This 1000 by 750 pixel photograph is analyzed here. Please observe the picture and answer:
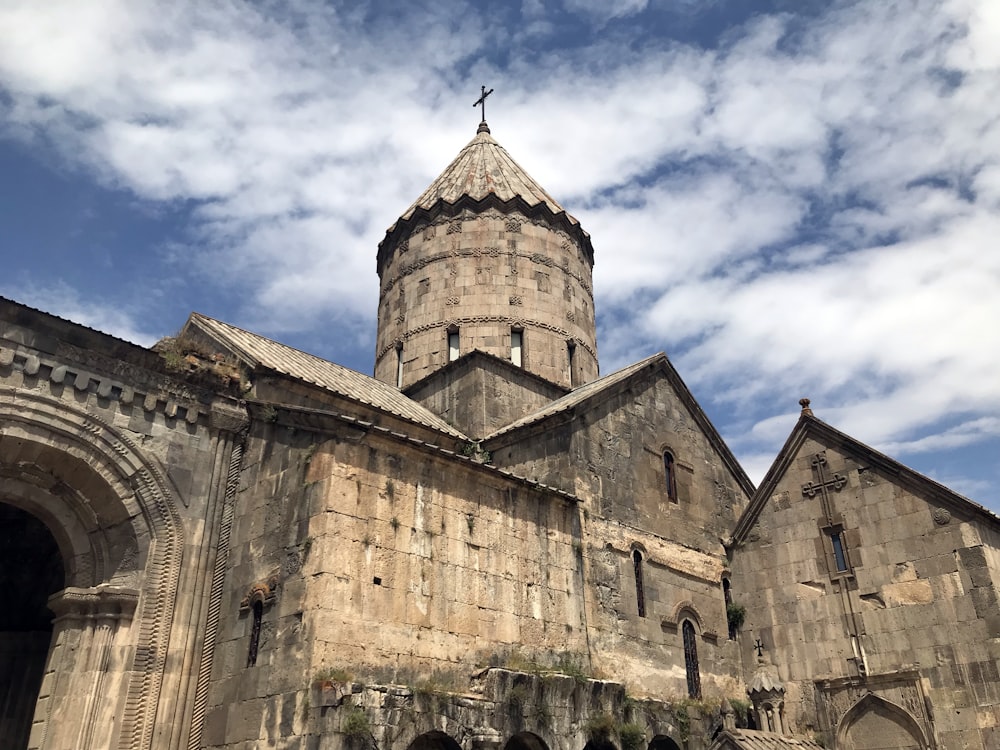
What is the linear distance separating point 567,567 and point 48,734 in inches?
240

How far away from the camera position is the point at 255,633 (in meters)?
8.46

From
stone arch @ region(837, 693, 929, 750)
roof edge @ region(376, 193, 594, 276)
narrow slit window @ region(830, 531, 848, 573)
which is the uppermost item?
roof edge @ region(376, 193, 594, 276)

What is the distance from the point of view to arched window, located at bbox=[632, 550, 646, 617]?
11352mm

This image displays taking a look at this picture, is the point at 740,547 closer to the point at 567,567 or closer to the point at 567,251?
the point at 567,567

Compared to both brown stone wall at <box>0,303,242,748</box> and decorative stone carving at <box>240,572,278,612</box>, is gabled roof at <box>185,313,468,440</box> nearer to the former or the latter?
brown stone wall at <box>0,303,242,748</box>

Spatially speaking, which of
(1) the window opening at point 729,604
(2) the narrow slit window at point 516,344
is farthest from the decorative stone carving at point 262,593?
(2) the narrow slit window at point 516,344

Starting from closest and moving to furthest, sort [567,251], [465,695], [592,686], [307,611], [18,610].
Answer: [307,611], [465,695], [592,686], [18,610], [567,251]

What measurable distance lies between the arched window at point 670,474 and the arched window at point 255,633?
676cm

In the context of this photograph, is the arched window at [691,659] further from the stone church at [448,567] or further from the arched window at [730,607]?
the arched window at [730,607]

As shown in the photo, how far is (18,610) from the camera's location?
11.5m

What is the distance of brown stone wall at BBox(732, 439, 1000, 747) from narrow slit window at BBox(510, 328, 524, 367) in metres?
5.27

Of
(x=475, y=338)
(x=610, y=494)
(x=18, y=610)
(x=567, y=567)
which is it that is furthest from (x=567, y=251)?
(x=18, y=610)

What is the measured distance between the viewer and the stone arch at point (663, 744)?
10.6 metres

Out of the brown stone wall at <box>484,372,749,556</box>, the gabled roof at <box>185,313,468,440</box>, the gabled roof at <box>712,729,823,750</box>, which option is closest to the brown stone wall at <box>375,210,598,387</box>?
the gabled roof at <box>185,313,468,440</box>
